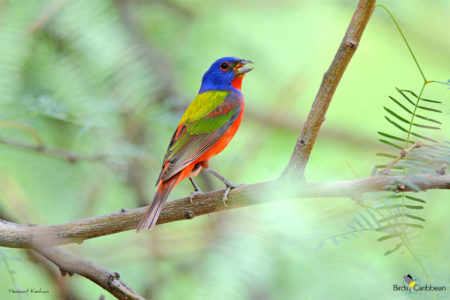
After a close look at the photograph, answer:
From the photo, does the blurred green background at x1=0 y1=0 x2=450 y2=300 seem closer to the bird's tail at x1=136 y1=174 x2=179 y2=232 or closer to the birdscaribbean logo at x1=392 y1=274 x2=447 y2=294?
the birdscaribbean logo at x1=392 y1=274 x2=447 y2=294

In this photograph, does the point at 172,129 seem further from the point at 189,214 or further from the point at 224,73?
the point at 189,214

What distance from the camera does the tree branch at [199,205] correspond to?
63.9 inches

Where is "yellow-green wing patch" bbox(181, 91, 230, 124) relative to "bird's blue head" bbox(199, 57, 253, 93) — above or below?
below

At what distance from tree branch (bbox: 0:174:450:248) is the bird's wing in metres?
0.59

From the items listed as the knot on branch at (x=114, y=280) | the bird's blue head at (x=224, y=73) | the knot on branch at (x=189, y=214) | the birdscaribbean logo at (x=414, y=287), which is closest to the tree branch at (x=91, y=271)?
the knot on branch at (x=114, y=280)

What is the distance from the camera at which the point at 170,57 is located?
12.3 feet

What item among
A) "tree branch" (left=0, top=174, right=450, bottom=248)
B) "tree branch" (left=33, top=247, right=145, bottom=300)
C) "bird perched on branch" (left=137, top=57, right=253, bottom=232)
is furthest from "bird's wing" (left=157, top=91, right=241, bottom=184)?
"tree branch" (left=33, top=247, right=145, bottom=300)

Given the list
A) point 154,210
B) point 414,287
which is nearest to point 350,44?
point 414,287

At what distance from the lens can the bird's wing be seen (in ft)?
9.44

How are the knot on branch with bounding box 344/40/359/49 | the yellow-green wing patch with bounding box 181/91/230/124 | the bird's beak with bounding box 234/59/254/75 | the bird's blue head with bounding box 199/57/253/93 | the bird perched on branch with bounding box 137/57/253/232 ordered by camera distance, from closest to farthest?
the knot on branch with bounding box 344/40/359/49
the bird perched on branch with bounding box 137/57/253/232
the yellow-green wing patch with bounding box 181/91/230/124
the bird's beak with bounding box 234/59/254/75
the bird's blue head with bounding box 199/57/253/93

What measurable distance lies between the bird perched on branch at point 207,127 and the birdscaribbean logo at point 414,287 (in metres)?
0.97

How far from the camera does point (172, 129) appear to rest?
145 inches

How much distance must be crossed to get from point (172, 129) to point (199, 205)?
157cm

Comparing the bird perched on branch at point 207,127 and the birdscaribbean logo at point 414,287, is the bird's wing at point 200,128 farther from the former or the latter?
the birdscaribbean logo at point 414,287
